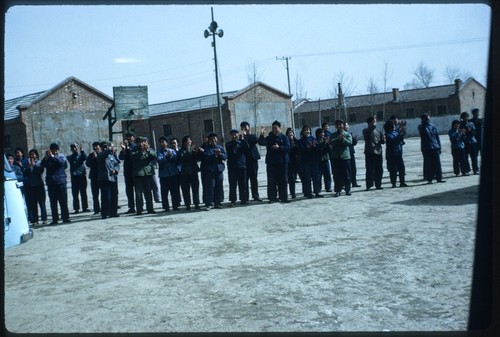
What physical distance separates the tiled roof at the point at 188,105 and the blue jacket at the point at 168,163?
26.9 metres

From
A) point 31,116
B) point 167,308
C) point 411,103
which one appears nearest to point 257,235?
point 167,308

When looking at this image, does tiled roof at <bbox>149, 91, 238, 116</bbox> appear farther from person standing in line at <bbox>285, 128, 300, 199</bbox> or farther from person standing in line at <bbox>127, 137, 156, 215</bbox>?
person standing in line at <bbox>127, 137, 156, 215</bbox>

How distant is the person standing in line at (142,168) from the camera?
10.6 metres

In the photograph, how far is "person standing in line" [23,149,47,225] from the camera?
10.8m

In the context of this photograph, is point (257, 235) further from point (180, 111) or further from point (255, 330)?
point (180, 111)

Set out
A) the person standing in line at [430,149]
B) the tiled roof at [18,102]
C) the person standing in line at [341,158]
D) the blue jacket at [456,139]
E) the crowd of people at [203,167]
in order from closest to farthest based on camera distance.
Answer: the crowd of people at [203,167], the person standing in line at [341,158], the person standing in line at [430,149], the blue jacket at [456,139], the tiled roof at [18,102]

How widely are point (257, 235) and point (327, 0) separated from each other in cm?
449

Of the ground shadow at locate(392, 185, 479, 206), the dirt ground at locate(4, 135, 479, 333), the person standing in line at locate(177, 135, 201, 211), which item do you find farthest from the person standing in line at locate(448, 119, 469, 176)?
the person standing in line at locate(177, 135, 201, 211)

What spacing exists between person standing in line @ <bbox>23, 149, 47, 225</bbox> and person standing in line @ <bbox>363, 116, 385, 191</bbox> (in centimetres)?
749

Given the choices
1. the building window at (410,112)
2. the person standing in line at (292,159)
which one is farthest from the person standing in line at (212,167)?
the building window at (410,112)

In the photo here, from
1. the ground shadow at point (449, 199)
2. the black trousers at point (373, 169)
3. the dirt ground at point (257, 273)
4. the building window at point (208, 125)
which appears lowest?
the dirt ground at point (257, 273)

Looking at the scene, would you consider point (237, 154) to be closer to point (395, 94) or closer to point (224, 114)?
point (224, 114)

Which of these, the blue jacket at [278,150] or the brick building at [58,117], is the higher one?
the brick building at [58,117]

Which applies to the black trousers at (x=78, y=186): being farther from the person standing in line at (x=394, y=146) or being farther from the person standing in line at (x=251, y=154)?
the person standing in line at (x=394, y=146)
